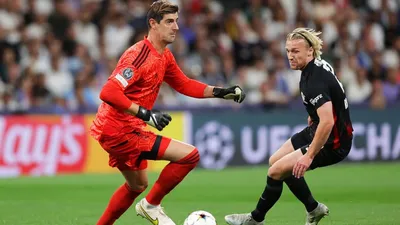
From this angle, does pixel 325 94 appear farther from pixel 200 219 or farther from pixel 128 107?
pixel 128 107

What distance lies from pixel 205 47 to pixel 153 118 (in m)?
11.5

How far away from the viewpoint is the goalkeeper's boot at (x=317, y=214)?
29.0ft

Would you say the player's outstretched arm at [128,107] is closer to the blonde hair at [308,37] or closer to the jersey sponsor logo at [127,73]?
the jersey sponsor logo at [127,73]

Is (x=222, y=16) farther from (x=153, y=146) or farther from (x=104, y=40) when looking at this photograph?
(x=153, y=146)

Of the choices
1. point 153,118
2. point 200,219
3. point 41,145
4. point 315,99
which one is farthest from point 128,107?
point 41,145

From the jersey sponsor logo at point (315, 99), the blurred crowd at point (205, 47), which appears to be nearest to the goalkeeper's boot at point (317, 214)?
the jersey sponsor logo at point (315, 99)

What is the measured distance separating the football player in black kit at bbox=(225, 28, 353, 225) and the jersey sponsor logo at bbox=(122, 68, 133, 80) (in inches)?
65.2

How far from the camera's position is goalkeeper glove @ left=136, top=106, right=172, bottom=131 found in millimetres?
7832

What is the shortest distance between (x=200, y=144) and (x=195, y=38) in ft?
10.4

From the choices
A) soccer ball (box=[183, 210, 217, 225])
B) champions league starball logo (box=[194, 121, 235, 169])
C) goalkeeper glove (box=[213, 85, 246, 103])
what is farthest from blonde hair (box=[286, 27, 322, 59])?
champions league starball logo (box=[194, 121, 235, 169])

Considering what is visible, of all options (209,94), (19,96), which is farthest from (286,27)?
(209,94)

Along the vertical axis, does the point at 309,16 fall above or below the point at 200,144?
above

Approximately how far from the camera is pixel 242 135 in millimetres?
17641

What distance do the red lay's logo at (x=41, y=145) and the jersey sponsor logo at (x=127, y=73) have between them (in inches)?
354
